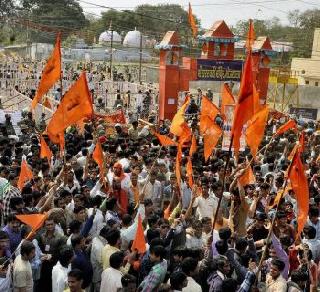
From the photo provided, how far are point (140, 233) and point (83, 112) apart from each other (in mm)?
2731

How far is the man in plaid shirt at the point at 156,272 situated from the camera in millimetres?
5090

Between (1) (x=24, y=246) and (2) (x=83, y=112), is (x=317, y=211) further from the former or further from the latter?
(1) (x=24, y=246)

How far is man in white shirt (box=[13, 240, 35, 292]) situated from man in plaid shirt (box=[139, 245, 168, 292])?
3.48ft

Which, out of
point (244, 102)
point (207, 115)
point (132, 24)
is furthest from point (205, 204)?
point (132, 24)

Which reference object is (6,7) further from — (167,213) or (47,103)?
(167,213)

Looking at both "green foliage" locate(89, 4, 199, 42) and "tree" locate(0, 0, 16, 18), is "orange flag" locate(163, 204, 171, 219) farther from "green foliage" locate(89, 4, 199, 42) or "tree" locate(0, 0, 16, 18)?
"tree" locate(0, 0, 16, 18)

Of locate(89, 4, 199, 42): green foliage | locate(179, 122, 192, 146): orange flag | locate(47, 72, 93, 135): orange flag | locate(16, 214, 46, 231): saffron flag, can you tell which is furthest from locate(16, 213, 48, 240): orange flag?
locate(89, 4, 199, 42): green foliage

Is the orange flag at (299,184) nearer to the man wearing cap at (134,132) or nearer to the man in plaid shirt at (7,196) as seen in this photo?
the man in plaid shirt at (7,196)

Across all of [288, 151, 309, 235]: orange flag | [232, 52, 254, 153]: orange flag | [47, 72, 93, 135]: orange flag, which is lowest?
Answer: [288, 151, 309, 235]: orange flag

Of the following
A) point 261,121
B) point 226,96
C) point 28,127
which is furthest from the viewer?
point 28,127

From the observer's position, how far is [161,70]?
21703 millimetres

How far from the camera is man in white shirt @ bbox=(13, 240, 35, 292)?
5117 millimetres

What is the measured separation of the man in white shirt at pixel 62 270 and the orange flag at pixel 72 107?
2.80m

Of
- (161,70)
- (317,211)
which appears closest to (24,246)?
(317,211)
